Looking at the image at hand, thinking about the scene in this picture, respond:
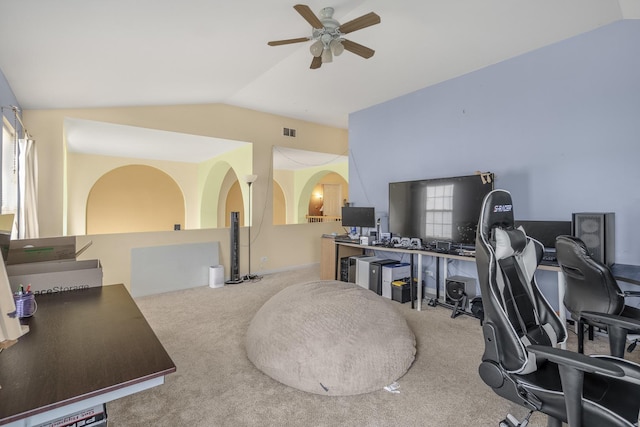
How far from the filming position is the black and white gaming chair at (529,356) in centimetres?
114

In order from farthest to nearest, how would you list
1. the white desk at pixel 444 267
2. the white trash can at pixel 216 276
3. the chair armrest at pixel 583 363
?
the white trash can at pixel 216 276, the white desk at pixel 444 267, the chair armrest at pixel 583 363

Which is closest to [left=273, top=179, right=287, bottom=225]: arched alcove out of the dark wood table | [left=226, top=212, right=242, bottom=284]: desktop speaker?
[left=226, top=212, right=242, bottom=284]: desktop speaker

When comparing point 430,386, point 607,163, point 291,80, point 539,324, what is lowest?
point 430,386

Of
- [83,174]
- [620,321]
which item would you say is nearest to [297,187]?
[83,174]

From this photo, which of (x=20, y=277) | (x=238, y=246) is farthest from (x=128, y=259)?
(x=20, y=277)

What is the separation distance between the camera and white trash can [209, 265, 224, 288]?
4.90m

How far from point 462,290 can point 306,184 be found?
6.02 metres

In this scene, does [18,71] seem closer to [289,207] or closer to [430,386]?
[430,386]

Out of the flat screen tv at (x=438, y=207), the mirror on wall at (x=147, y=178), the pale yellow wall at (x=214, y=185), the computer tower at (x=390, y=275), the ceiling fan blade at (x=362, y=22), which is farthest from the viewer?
the pale yellow wall at (x=214, y=185)

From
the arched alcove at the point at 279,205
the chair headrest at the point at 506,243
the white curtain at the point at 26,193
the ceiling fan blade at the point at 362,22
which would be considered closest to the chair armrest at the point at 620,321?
the chair headrest at the point at 506,243

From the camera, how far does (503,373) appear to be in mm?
1417

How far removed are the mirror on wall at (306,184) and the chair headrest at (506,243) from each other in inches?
193

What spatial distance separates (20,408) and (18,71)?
3213mm

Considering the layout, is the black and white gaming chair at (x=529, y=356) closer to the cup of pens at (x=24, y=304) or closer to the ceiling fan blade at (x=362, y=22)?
the ceiling fan blade at (x=362, y=22)
